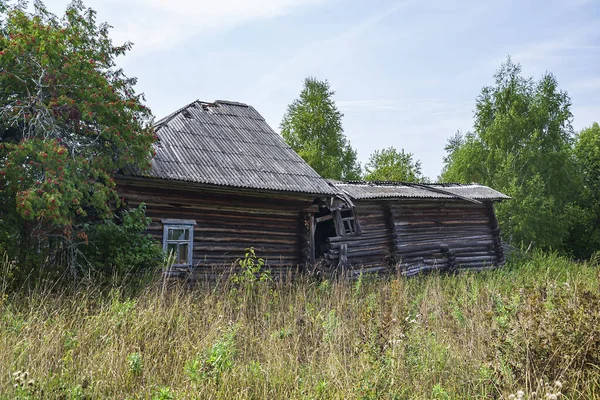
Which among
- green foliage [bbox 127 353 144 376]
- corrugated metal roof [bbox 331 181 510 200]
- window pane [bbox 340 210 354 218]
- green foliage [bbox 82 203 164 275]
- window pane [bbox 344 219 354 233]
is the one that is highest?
corrugated metal roof [bbox 331 181 510 200]

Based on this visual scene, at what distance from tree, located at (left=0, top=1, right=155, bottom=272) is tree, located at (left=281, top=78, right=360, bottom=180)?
18.7m

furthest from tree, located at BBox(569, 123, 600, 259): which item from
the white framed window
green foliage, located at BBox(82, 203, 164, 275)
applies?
green foliage, located at BBox(82, 203, 164, 275)

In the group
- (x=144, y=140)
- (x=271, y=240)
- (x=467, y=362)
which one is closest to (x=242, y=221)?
(x=271, y=240)

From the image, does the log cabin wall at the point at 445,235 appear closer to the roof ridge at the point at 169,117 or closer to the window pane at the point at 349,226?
the window pane at the point at 349,226

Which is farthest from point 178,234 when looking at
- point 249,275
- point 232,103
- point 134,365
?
point 134,365

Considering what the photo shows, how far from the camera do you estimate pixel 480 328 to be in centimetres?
450

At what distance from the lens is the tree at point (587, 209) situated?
2291 cm

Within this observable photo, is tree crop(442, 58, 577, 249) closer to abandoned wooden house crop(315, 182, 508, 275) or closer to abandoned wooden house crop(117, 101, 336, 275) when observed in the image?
abandoned wooden house crop(315, 182, 508, 275)

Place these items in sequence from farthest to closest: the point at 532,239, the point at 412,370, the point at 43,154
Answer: the point at 532,239 → the point at 43,154 → the point at 412,370

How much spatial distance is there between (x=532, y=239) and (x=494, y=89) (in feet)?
24.7

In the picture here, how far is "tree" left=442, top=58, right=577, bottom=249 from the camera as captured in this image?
67.9ft

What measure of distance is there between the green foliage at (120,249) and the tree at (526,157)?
680 inches

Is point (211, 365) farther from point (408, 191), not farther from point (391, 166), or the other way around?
point (391, 166)

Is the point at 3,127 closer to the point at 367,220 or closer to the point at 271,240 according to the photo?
the point at 271,240
